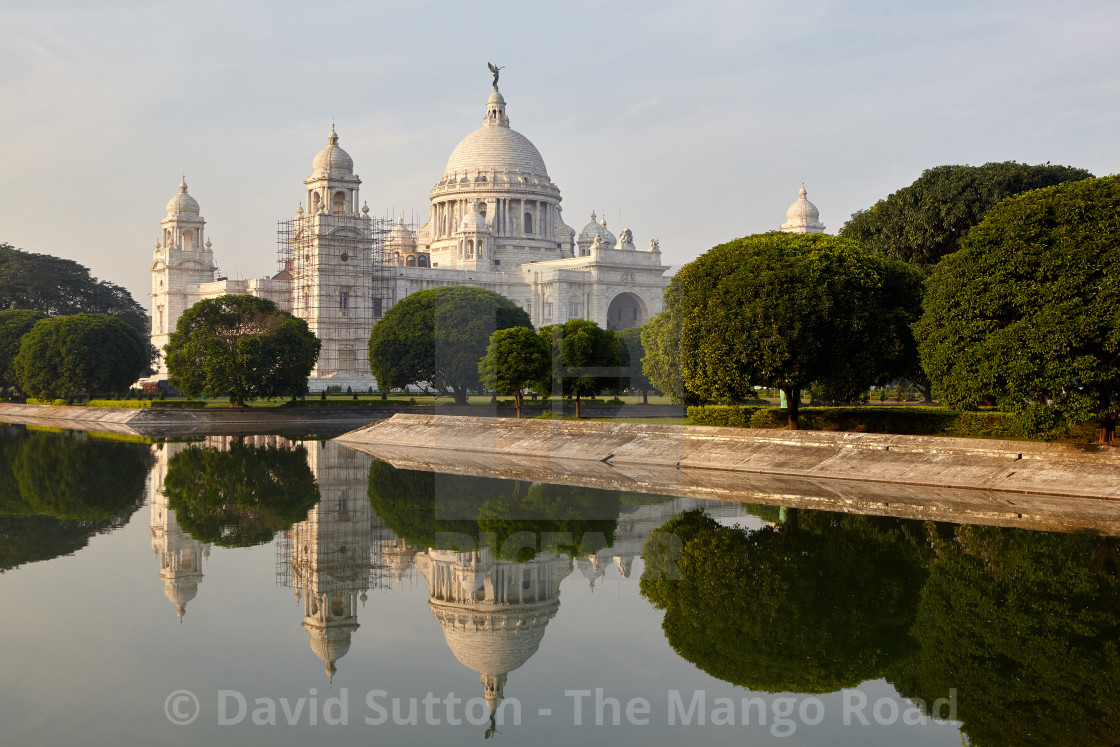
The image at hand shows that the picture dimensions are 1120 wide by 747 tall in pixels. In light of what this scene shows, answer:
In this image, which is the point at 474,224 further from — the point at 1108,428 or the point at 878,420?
the point at 1108,428

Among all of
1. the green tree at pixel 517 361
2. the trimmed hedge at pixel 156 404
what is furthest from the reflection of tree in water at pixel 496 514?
the trimmed hedge at pixel 156 404

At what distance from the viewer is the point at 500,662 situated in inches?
435

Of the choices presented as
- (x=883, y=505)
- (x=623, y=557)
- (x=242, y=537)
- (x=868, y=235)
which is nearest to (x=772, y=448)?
(x=883, y=505)

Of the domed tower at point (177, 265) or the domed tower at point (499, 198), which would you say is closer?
the domed tower at point (177, 265)

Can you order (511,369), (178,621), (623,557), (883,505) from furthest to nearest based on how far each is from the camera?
(511,369) → (883,505) → (623,557) → (178,621)

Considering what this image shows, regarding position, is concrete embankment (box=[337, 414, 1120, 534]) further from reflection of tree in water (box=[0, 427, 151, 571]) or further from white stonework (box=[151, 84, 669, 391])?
white stonework (box=[151, 84, 669, 391])

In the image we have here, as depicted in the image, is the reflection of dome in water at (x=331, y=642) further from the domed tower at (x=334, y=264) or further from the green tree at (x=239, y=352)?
the domed tower at (x=334, y=264)

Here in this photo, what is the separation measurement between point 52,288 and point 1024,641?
8399cm

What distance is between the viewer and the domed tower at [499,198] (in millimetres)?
102188

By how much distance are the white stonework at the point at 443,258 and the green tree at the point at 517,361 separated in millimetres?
32313

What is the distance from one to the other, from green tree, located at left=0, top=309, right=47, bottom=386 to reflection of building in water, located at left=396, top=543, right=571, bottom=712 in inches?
2093

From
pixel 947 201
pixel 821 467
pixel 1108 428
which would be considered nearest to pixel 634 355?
pixel 947 201

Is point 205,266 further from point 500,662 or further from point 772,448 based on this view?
point 500,662

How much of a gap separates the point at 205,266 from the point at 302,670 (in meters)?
88.3
